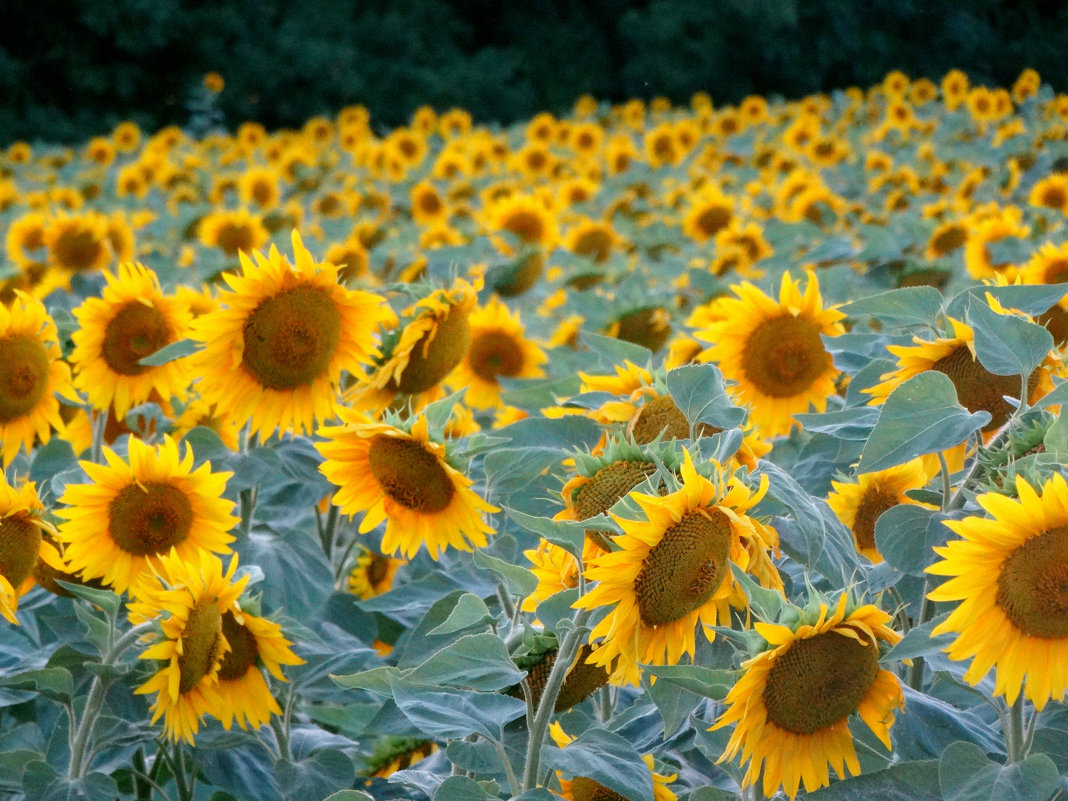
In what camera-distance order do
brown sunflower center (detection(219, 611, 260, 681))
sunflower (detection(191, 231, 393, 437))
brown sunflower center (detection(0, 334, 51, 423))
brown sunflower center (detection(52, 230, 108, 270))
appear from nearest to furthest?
brown sunflower center (detection(219, 611, 260, 681)), sunflower (detection(191, 231, 393, 437)), brown sunflower center (detection(0, 334, 51, 423)), brown sunflower center (detection(52, 230, 108, 270))

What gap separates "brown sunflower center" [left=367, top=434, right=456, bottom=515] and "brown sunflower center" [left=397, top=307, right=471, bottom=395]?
0.31 meters

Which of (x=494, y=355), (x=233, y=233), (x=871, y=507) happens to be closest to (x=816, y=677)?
(x=871, y=507)

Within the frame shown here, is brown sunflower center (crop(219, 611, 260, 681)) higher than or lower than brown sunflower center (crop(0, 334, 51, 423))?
lower

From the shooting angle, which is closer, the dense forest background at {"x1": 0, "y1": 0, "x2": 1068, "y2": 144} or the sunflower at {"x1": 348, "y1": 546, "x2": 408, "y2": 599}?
the sunflower at {"x1": 348, "y1": 546, "x2": 408, "y2": 599}

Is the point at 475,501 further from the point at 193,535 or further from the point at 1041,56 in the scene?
the point at 1041,56

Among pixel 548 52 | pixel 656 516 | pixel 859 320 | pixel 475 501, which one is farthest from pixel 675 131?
pixel 548 52

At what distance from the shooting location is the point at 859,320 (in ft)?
7.60

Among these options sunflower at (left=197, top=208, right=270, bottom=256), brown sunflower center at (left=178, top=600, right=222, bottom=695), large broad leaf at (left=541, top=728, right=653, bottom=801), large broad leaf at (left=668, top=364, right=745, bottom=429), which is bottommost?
sunflower at (left=197, top=208, right=270, bottom=256)

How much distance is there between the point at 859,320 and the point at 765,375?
2.72 ft

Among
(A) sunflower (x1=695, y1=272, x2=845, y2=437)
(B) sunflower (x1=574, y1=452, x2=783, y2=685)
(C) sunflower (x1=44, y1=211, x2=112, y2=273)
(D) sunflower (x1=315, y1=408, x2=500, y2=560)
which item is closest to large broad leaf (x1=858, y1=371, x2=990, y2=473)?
(B) sunflower (x1=574, y1=452, x2=783, y2=685)

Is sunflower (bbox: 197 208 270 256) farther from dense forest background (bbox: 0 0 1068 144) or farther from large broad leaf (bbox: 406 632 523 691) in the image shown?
dense forest background (bbox: 0 0 1068 144)

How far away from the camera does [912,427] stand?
3.08 ft

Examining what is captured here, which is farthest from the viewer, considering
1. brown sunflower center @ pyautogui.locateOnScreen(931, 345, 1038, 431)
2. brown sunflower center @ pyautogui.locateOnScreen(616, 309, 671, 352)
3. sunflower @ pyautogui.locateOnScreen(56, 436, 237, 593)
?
brown sunflower center @ pyautogui.locateOnScreen(616, 309, 671, 352)

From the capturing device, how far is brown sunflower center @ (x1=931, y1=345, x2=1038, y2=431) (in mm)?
1120
